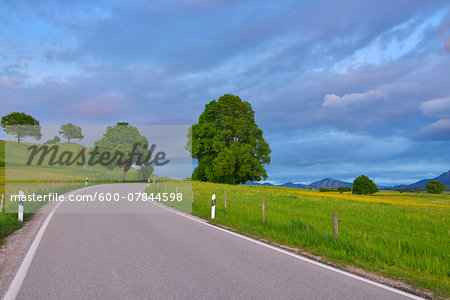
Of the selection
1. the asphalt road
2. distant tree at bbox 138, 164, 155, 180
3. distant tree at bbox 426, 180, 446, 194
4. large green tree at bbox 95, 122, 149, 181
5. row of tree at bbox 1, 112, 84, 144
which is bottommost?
distant tree at bbox 426, 180, 446, 194

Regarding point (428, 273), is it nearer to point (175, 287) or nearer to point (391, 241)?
point (391, 241)

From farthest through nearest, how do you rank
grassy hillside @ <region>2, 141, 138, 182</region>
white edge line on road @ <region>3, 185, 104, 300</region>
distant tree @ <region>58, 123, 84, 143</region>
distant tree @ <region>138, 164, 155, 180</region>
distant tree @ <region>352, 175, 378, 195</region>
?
distant tree @ <region>58, 123, 84, 143</region>, distant tree @ <region>138, 164, 155, 180</region>, distant tree @ <region>352, 175, 378, 195</region>, grassy hillside @ <region>2, 141, 138, 182</region>, white edge line on road @ <region>3, 185, 104, 300</region>

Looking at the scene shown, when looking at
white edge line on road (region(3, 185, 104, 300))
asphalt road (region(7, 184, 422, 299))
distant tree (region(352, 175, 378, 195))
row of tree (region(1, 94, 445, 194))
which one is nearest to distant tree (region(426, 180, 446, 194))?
distant tree (region(352, 175, 378, 195))

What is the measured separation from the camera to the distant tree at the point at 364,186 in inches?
2420

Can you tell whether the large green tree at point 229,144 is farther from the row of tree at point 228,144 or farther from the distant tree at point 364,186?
the distant tree at point 364,186

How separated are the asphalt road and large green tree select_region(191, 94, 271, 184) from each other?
34145 mm

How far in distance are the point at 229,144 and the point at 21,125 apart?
75901 millimetres

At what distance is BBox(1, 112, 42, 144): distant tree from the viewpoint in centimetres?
9450

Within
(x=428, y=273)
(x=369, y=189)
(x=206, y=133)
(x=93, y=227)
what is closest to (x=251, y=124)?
(x=206, y=133)

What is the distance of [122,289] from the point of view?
4984 millimetres

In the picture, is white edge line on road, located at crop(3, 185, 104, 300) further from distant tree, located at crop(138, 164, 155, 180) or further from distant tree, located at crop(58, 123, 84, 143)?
distant tree, located at crop(58, 123, 84, 143)

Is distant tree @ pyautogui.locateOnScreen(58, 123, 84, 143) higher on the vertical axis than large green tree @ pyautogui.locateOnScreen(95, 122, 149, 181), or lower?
higher

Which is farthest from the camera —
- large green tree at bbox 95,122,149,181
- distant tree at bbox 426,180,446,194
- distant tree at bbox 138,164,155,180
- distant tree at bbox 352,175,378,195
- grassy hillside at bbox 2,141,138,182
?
distant tree at bbox 426,180,446,194

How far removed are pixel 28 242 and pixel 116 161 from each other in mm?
56500
